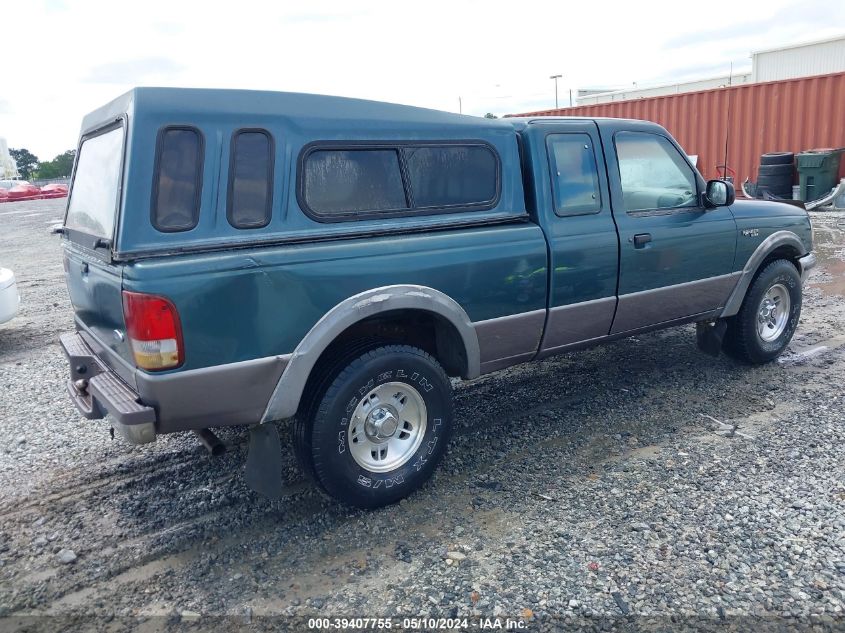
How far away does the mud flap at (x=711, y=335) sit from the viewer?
543 cm

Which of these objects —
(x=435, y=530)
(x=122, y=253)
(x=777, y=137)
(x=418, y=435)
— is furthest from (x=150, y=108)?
(x=777, y=137)

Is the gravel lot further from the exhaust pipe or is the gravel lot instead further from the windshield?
the windshield

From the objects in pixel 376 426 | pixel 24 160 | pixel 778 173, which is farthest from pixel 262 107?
pixel 24 160

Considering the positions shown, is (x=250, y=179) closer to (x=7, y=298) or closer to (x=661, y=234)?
(x=661, y=234)

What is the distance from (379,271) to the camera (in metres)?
3.38

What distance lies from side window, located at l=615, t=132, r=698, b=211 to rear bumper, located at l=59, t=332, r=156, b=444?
323 cm

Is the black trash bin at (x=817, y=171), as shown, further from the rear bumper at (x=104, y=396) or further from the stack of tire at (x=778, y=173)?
the rear bumper at (x=104, y=396)

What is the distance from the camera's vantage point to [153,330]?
9.25 feet

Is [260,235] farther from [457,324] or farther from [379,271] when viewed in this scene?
[457,324]

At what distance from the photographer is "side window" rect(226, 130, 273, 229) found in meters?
3.07

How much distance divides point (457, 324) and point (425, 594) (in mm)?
1409

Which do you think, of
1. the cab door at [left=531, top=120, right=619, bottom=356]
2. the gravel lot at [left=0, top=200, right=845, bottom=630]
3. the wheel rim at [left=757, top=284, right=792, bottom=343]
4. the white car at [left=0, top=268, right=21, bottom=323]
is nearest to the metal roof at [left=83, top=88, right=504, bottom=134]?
the cab door at [left=531, top=120, right=619, bottom=356]

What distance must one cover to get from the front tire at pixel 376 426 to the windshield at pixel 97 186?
131 cm

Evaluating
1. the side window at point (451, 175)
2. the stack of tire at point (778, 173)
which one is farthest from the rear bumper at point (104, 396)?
the stack of tire at point (778, 173)
